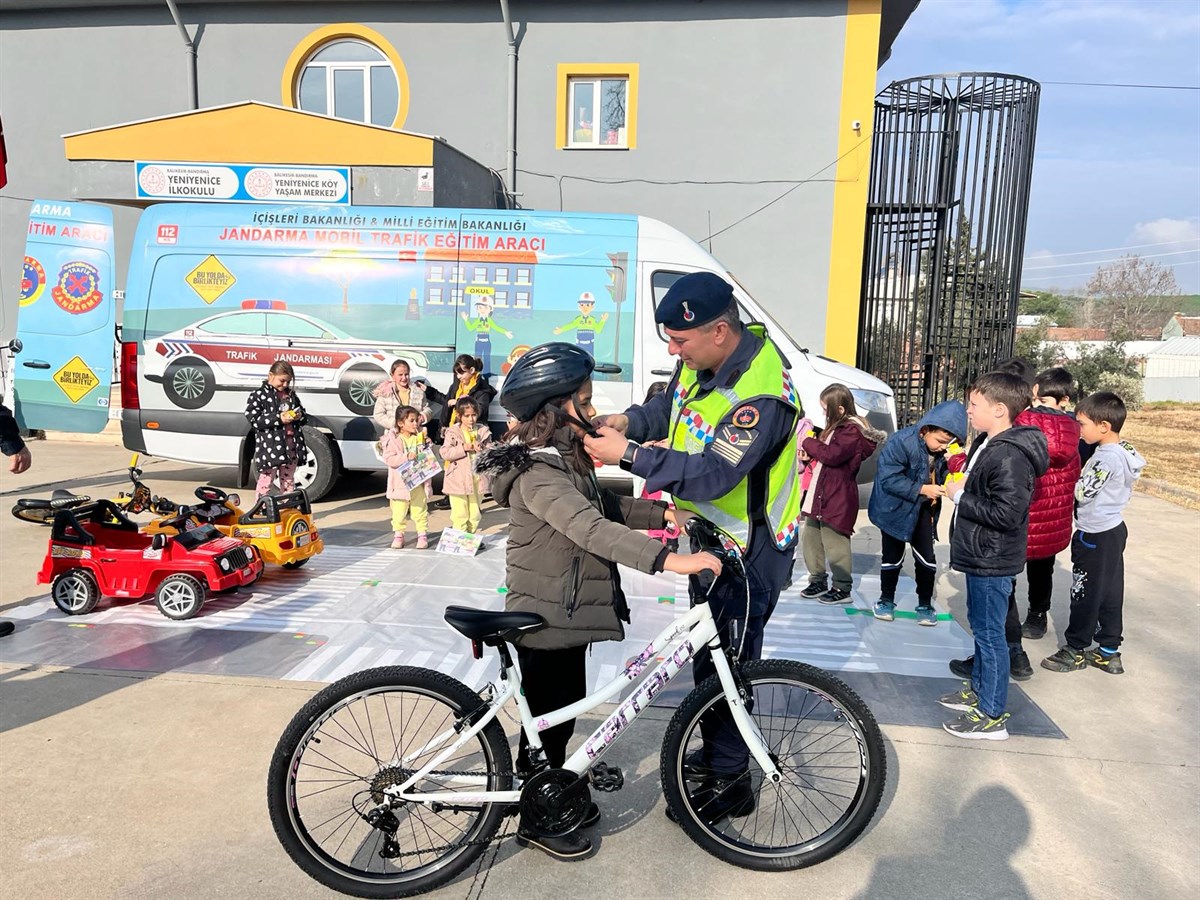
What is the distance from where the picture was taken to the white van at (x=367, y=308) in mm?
7988

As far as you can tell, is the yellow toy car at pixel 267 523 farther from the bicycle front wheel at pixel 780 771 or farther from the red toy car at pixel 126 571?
the bicycle front wheel at pixel 780 771

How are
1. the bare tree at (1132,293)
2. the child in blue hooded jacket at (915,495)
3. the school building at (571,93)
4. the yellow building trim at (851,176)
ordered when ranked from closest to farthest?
the child in blue hooded jacket at (915,495) → the yellow building trim at (851,176) → the school building at (571,93) → the bare tree at (1132,293)

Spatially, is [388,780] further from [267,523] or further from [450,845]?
[267,523]

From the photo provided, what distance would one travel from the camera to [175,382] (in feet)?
26.5

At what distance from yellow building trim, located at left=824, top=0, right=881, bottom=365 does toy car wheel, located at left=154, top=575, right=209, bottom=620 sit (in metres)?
9.74

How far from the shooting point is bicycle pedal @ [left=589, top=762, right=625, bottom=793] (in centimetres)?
275

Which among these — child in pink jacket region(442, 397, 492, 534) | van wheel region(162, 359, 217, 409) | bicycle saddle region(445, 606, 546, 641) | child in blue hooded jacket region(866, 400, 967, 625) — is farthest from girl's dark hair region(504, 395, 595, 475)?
van wheel region(162, 359, 217, 409)

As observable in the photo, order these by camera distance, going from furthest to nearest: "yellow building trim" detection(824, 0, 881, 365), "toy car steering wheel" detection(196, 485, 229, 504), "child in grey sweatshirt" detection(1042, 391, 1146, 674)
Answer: "yellow building trim" detection(824, 0, 881, 365), "toy car steering wheel" detection(196, 485, 229, 504), "child in grey sweatshirt" detection(1042, 391, 1146, 674)

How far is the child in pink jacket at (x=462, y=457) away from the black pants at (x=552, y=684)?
4100 millimetres

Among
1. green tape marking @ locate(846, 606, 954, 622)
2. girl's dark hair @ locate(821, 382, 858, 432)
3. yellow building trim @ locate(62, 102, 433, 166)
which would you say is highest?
yellow building trim @ locate(62, 102, 433, 166)

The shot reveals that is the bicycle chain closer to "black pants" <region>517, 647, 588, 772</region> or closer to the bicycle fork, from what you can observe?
"black pants" <region>517, 647, 588, 772</region>

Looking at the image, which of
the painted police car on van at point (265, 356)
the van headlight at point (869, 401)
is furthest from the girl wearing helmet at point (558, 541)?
the painted police car on van at point (265, 356)

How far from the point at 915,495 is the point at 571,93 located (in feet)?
32.5

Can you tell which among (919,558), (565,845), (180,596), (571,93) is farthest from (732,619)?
(571,93)
